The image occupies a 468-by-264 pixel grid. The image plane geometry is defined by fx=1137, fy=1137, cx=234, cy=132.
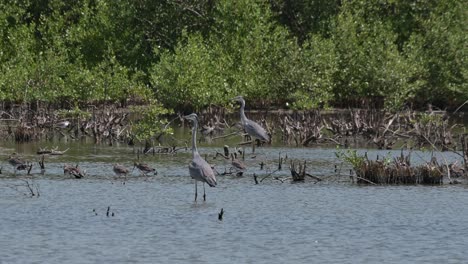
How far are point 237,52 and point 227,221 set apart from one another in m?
29.9

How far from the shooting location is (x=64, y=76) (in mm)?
46344

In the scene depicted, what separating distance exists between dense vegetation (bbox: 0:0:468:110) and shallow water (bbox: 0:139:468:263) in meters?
17.4

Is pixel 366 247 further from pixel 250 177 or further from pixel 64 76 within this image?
pixel 64 76

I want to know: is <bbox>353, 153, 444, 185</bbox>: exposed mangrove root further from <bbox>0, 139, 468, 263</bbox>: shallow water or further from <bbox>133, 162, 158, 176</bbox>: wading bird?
<bbox>133, 162, 158, 176</bbox>: wading bird

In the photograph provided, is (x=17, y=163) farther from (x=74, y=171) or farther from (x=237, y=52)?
(x=237, y=52)

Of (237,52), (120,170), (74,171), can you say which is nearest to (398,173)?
(120,170)

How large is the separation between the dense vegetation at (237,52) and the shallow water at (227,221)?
1739 cm

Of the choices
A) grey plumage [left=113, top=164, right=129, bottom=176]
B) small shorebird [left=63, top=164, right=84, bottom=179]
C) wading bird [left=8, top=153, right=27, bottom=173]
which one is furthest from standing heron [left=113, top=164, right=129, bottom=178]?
wading bird [left=8, top=153, right=27, bottom=173]

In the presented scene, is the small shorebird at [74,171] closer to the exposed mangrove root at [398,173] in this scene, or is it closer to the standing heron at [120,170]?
the standing heron at [120,170]

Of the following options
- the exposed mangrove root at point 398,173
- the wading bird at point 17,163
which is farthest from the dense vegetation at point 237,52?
the exposed mangrove root at point 398,173

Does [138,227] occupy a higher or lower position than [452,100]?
lower

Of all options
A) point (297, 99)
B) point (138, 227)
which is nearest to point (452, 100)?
point (297, 99)

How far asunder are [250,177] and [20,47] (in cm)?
2453

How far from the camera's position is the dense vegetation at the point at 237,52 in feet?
140
